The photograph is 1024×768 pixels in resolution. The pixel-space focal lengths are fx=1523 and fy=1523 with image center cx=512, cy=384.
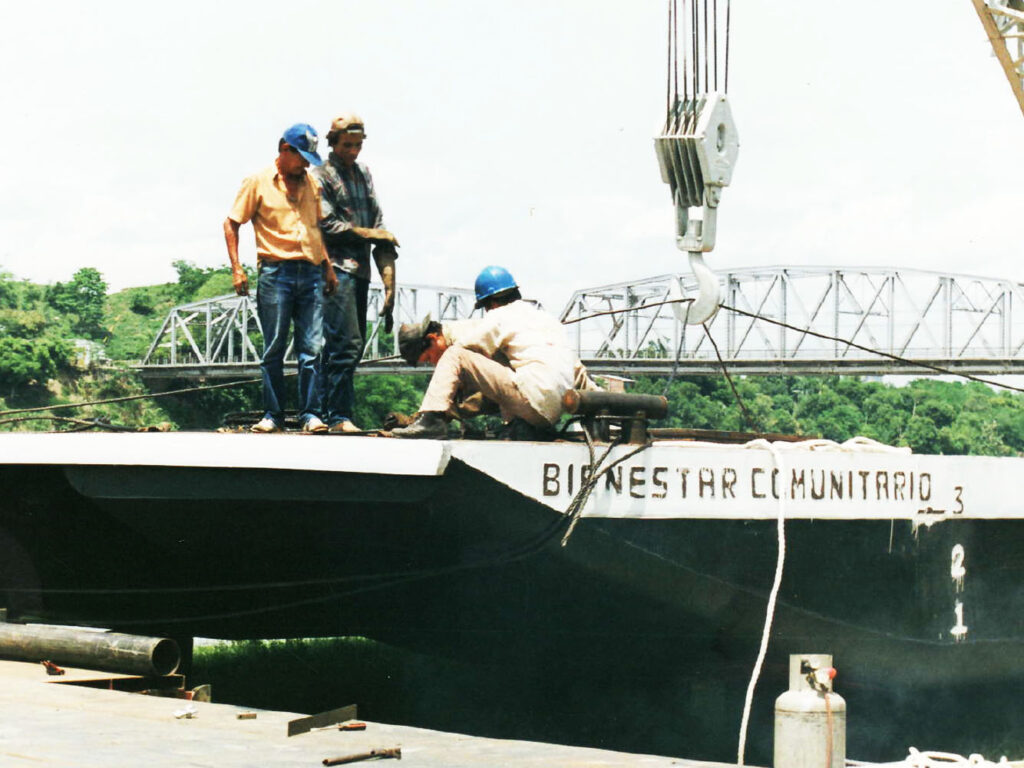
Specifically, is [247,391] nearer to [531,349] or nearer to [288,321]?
[288,321]

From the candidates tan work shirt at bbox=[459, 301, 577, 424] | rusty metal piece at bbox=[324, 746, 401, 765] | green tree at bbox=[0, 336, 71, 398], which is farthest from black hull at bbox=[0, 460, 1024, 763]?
green tree at bbox=[0, 336, 71, 398]

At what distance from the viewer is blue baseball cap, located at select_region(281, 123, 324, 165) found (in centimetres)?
877

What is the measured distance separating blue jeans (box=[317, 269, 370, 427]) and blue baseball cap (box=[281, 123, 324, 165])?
910 mm

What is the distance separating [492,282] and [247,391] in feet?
282

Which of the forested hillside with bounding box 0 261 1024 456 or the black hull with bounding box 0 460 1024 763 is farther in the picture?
the forested hillside with bounding box 0 261 1024 456

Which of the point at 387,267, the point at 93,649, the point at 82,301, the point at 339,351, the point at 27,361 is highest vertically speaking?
the point at 82,301

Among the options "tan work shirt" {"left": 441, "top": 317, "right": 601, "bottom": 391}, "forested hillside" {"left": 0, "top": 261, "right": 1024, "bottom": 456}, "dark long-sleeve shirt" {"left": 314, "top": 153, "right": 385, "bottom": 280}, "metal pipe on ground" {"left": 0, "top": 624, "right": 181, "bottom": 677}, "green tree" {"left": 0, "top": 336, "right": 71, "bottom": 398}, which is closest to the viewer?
"metal pipe on ground" {"left": 0, "top": 624, "right": 181, "bottom": 677}

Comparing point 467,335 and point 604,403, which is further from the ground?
point 467,335

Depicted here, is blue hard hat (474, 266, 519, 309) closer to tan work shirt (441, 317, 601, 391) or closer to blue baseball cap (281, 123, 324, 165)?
tan work shirt (441, 317, 601, 391)

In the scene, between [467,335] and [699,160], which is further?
[699,160]

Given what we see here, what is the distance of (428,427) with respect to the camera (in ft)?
24.7

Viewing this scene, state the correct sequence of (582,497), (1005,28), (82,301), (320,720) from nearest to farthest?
1. (320,720)
2. (582,497)
3. (1005,28)
4. (82,301)

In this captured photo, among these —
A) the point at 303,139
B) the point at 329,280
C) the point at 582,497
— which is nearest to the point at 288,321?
the point at 329,280

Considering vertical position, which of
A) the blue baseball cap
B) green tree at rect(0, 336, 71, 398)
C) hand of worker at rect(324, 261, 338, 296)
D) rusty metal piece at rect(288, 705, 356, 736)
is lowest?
rusty metal piece at rect(288, 705, 356, 736)
